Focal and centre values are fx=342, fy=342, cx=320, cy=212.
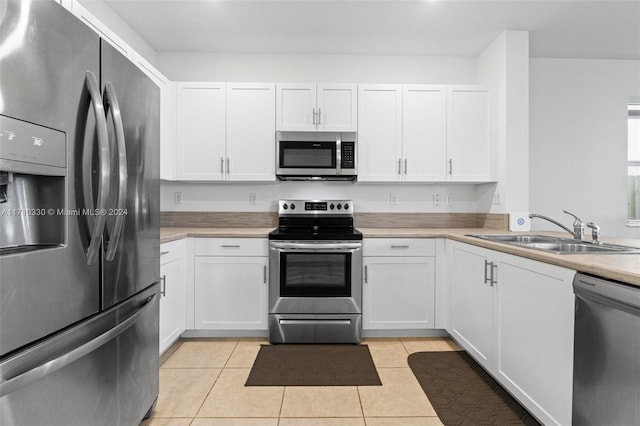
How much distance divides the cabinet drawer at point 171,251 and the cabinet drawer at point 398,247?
1.44 meters

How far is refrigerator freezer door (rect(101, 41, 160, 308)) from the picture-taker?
1257 millimetres

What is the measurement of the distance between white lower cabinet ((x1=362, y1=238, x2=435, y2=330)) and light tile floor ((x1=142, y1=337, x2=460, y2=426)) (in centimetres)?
Result: 37

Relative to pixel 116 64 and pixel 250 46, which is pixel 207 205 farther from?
pixel 116 64

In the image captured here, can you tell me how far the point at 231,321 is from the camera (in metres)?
2.77

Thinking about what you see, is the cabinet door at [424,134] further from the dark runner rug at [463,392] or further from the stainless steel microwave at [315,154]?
the dark runner rug at [463,392]

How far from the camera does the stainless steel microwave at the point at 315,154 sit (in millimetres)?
3018

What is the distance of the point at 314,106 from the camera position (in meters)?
3.05

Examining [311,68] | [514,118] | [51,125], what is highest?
[311,68]

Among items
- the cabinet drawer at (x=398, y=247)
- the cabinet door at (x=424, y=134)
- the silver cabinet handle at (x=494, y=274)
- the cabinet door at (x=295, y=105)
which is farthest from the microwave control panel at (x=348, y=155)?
the silver cabinet handle at (x=494, y=274)

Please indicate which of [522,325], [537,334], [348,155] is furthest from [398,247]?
[537,334]

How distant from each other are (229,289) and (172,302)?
44cm

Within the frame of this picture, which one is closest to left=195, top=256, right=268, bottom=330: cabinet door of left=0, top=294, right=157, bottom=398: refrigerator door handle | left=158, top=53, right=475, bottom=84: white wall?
left=0, top=294, right=157, bottom=398: refrigerator door handle

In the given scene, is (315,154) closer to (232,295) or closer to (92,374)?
(232,295)

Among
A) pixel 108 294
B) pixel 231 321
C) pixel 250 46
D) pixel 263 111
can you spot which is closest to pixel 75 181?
pixel 108 294
